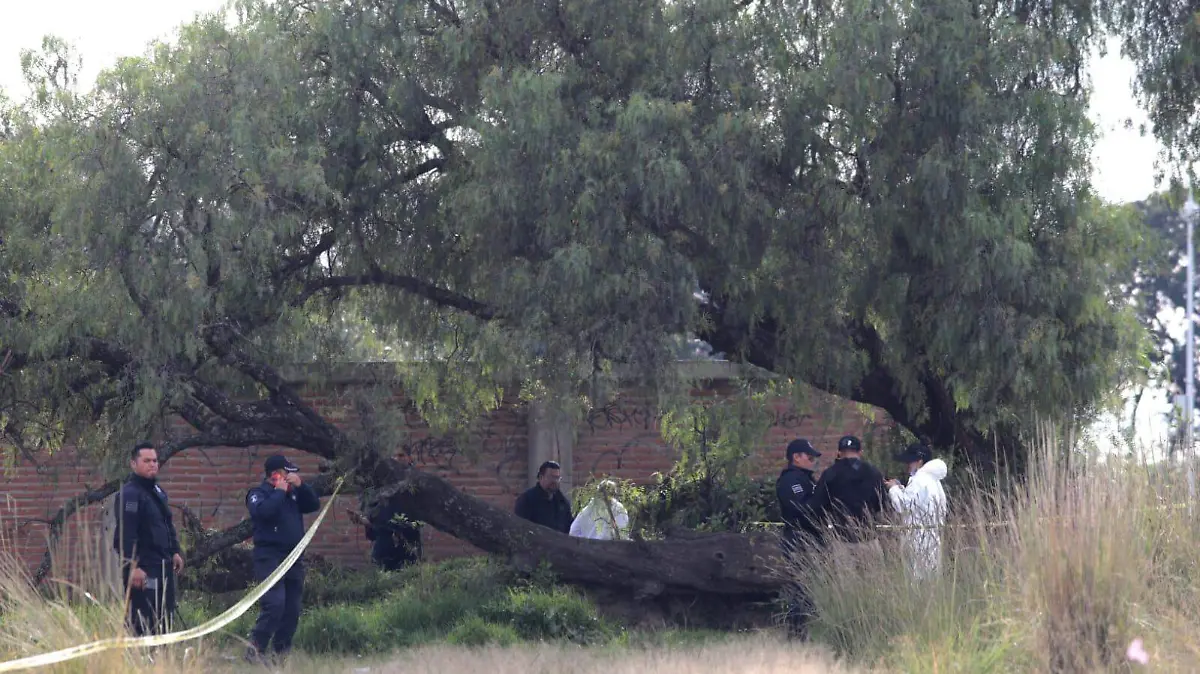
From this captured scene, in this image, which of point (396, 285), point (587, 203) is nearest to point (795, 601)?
point (587, 203)

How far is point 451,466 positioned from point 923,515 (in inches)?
265

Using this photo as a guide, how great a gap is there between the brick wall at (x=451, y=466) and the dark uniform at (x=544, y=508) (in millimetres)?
1567

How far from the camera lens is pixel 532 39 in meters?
11.2

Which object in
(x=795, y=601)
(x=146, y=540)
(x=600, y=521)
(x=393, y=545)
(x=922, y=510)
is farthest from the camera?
(x=393, y=545)

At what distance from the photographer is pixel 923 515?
9242 mm

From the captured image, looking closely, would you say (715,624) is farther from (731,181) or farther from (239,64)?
(239,64)

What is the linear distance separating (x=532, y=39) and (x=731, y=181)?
7.22 feet

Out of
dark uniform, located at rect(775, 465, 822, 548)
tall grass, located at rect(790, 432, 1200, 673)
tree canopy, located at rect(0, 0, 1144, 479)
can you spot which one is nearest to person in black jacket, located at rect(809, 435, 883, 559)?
dark uniform, located at rect(775, 465, 822, 548)

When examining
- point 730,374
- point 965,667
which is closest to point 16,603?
point 965,667

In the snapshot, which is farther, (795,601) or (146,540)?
(795,601)

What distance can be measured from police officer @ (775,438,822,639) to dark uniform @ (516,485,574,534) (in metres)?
3.11

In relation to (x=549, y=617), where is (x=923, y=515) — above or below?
above

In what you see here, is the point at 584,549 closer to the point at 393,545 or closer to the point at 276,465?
the point at 393,545

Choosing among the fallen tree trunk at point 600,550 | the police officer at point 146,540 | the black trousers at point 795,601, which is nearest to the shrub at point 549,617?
the fallen tree trunk at point 600,550
